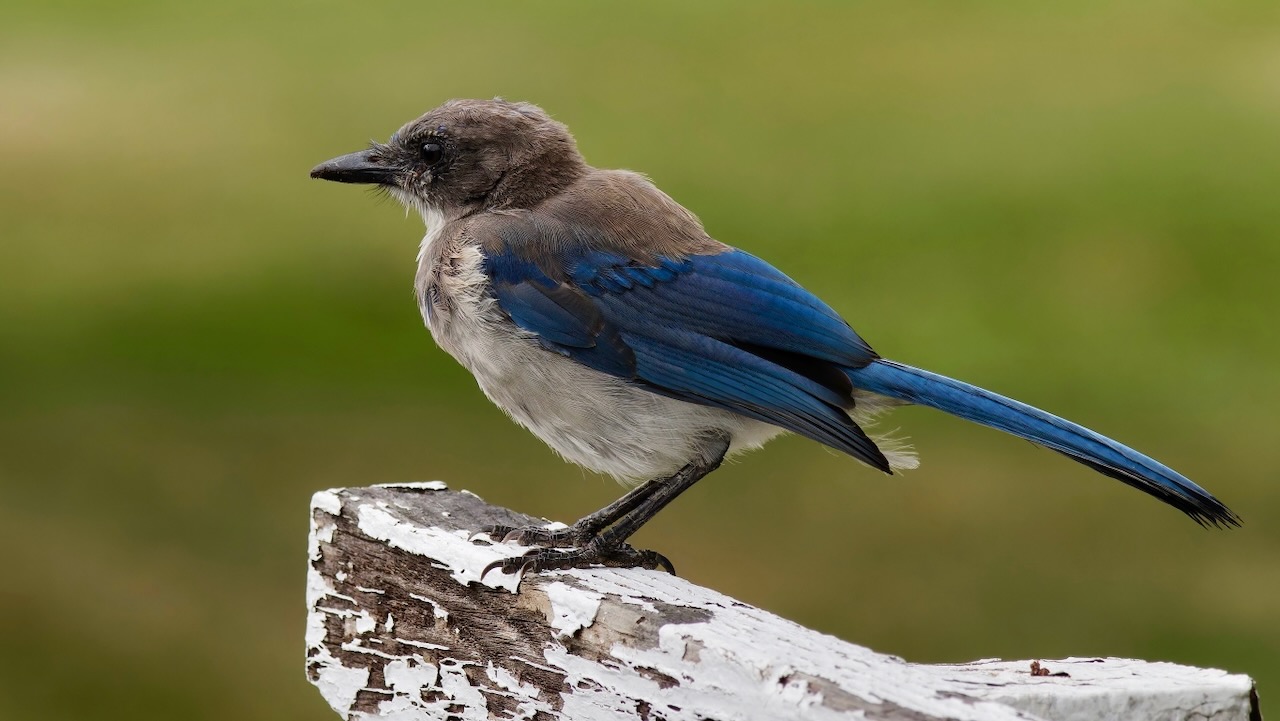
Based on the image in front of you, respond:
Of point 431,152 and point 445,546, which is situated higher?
point 431,152

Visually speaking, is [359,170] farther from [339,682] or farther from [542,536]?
[339,682]

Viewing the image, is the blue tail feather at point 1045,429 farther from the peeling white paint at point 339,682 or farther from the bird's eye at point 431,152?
the bird's eye at point 431,152

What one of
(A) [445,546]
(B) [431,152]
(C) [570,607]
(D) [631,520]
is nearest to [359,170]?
(B) [431,152]

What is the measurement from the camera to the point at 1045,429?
10.2 feet

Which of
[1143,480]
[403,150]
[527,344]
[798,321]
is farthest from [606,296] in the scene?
[1143,480]

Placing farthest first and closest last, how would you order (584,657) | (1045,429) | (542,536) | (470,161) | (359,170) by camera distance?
(359,170)
(470,161)
(542,536)
(1045,429)
(584,657)

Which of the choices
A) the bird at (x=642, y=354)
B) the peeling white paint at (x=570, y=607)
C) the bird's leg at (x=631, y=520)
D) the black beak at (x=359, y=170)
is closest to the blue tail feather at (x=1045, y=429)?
the bird at (x=642, y=354)

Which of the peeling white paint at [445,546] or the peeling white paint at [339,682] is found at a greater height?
the peeling white paint at [445,546]

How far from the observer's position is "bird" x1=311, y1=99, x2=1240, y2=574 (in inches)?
132

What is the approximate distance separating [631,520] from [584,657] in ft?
2.80

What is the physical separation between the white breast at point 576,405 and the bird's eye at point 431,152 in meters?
0.53

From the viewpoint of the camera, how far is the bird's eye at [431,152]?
13.6 feet

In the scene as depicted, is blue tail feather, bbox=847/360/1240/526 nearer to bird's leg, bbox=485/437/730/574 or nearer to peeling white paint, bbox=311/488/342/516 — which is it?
bird's leg, bbox=485/437/730/574

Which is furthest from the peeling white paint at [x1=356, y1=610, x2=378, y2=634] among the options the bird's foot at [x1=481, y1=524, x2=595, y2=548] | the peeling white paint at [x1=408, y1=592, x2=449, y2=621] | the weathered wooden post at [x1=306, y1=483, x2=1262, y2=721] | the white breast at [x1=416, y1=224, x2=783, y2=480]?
the white breast at [x1=416, y1=224, x2=783, y2=480]
